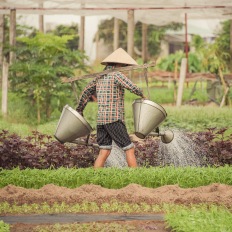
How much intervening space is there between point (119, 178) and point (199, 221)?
2098 mm

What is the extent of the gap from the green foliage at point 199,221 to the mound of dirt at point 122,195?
2.60 ft

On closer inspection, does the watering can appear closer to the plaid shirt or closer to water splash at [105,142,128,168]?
the plaid shirt

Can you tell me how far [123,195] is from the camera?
22.0 ft

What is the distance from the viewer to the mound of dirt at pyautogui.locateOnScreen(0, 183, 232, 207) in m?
6.62

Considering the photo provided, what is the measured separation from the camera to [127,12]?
15703 mm

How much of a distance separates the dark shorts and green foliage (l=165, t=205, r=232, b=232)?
232cm

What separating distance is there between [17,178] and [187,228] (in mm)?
2743

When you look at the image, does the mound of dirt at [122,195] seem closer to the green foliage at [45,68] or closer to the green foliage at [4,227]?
the green foliage at [4,227]

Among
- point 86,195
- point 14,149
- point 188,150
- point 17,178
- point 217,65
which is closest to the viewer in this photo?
point 86,195

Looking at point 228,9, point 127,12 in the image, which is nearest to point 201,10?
point 228,9

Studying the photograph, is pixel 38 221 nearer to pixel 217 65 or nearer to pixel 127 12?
pixel 127 12

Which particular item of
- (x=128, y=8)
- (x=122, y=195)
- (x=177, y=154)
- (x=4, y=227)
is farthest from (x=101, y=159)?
(x=128, y=8)

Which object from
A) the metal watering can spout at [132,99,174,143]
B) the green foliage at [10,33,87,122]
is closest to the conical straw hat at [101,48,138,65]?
the metal watering can spout at [132,99,174,143]

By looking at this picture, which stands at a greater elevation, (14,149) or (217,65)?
(217,65)
